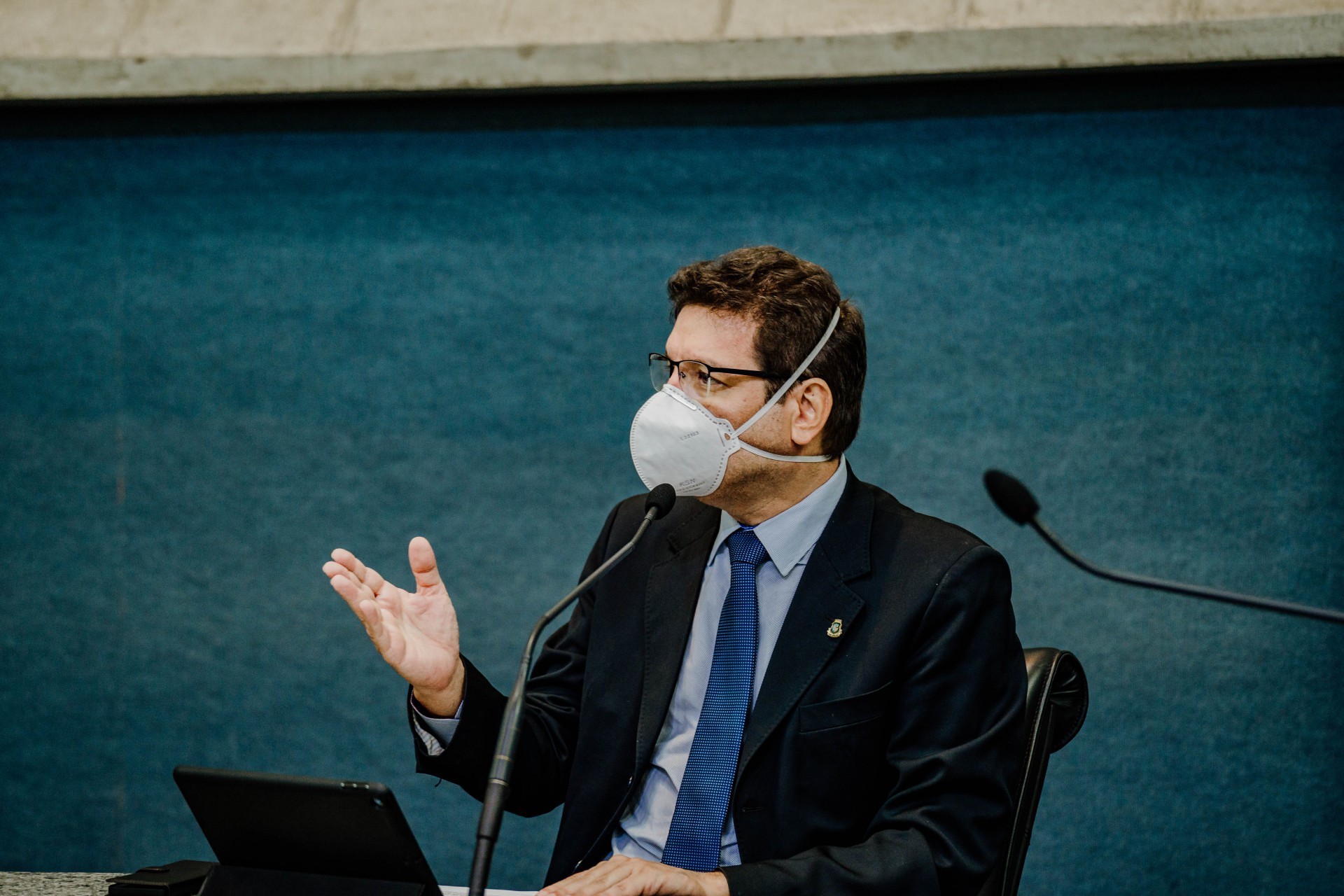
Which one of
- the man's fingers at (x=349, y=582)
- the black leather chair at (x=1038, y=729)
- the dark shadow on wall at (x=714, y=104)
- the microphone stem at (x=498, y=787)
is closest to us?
the microphone stem at (x=498, y=787)

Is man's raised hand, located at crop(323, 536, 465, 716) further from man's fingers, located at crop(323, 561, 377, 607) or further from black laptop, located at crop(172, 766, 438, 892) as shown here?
black laptop, located at crop(172, 766, 438, 892)

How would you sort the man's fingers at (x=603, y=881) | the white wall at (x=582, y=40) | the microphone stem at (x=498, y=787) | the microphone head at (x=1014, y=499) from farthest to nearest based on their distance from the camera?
the white wall at (x=582, y=40) < the man's fingers at (x=603, y=881) < the microphone head at (x=1014, y=499) < the microphone stem at (x=498, y=787)

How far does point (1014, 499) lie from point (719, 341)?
2.10 ft

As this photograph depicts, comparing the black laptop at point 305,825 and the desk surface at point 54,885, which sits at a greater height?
the black laptop at point 305,825

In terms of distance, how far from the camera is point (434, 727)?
63.7 inches

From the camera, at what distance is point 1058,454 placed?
111 inches

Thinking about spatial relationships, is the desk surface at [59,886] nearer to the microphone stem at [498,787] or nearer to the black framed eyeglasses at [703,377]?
the microphone stem at [498,787]

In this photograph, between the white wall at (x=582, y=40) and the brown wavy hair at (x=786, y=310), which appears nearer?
the brown wavy hair at (x=786, y=310)

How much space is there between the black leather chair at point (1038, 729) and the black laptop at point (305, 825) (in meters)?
0.81

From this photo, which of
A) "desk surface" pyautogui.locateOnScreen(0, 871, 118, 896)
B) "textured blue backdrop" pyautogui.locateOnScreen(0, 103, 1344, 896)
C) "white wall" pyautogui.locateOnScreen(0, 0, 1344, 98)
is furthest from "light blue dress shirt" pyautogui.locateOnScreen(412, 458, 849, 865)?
"white wall" pyautogui.locateOnScreen(0, 0, 1344, 98)

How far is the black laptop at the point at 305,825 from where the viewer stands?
1.14 meters

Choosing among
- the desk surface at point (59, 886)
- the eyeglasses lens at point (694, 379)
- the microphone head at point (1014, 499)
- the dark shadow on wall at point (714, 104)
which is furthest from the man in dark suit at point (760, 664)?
the dark shadow on wall at point (714, 104)

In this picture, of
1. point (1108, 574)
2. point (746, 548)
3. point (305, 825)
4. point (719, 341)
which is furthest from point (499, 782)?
point (719, 341)

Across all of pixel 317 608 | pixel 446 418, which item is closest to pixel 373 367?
pixel 446 418
